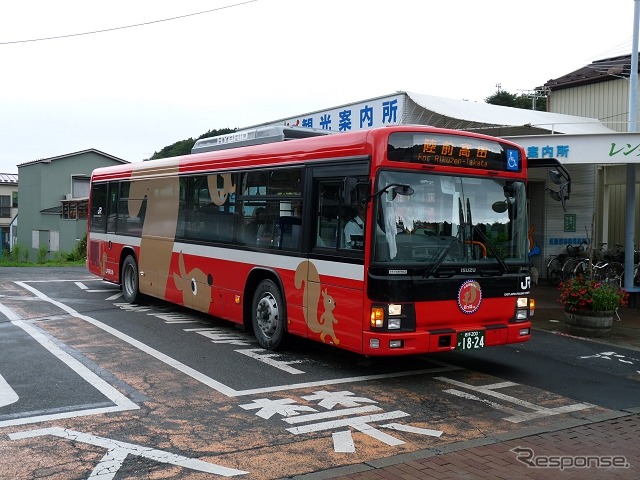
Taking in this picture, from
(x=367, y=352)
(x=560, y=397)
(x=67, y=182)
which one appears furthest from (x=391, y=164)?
(x=67, y=182)

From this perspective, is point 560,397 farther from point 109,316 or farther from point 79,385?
point 109,316

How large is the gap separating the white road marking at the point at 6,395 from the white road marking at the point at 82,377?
653mm

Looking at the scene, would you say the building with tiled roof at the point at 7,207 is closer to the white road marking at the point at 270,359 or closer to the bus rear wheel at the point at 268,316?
the bus rear wheel at the point at 268,316

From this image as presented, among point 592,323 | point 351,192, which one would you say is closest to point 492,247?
point 351,192

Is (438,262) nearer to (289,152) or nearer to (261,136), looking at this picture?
(289,152)

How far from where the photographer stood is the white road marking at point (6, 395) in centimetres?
682

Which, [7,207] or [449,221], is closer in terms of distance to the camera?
[449,221]

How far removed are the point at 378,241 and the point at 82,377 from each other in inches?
147

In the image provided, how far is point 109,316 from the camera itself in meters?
12.4

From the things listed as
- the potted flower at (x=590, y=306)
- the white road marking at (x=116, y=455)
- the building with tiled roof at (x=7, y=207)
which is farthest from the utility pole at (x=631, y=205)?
the building with tiled roof at (x=7, y=207)

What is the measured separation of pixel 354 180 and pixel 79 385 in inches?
148

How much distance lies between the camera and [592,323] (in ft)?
37.4

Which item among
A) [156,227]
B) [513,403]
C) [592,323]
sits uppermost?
[156,227]

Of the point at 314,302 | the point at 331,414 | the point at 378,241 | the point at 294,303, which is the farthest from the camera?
the point at 294,303
